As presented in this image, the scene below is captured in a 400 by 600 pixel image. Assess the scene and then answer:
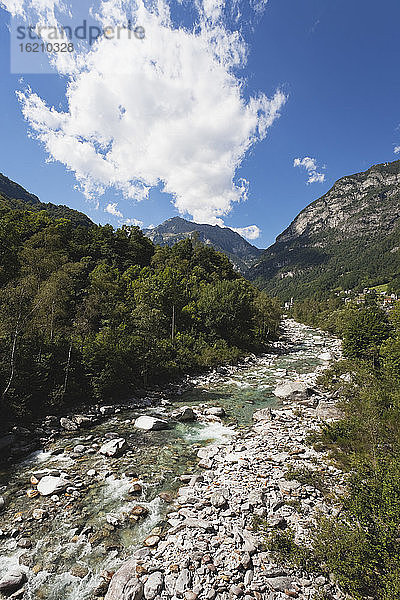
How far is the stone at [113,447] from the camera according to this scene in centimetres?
1191

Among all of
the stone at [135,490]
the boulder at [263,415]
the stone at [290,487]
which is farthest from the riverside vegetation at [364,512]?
the stone at [135,490]

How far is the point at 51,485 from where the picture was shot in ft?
31.4

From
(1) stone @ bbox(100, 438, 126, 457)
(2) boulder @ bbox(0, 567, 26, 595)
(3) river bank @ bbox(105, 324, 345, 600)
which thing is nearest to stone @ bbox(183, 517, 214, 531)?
(3) river bank @ bbox(105, 324, 345, 600)

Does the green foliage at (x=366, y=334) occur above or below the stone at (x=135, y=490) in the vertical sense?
above

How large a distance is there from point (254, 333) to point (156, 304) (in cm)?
1847

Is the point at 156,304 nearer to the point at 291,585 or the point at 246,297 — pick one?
the point at 246,297

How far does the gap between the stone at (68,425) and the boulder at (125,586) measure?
934 centimetres

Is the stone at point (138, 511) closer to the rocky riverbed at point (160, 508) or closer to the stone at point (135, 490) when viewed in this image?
the rocky riverbed at point (160, 508)

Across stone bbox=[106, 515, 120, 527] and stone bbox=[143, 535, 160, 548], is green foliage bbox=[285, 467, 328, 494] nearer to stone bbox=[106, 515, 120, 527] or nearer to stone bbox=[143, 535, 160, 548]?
stone bbox=[143, 535, 160, 548]

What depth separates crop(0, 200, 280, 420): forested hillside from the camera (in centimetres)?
1500

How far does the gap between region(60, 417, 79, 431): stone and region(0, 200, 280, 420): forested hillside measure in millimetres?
1583

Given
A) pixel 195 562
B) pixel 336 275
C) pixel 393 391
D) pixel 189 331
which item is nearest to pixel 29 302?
pixel 195 562

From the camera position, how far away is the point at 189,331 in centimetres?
3575

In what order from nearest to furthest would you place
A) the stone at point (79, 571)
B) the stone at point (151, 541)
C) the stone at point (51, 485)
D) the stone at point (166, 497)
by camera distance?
the stone at point (79, 571)
the stone at point (151, 541)
the stone at point (166, 497)
the stone at point (51, 485)
